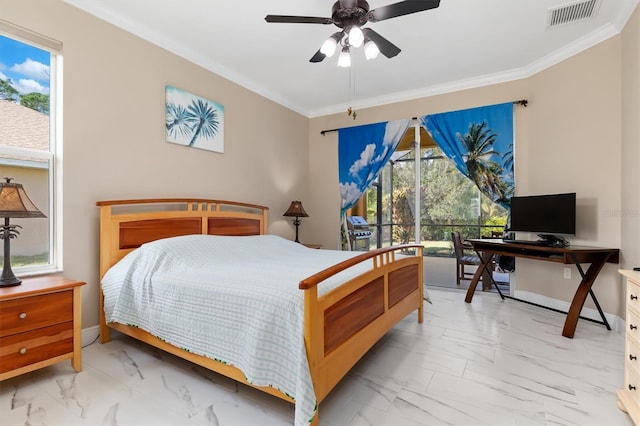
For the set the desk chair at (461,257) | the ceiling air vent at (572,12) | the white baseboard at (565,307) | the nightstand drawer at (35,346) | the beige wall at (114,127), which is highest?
the ceiling air vent at (572,12)

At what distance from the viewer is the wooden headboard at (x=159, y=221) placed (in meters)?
2.48

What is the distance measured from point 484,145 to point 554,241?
136 centimetres

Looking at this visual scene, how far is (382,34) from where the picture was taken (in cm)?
289

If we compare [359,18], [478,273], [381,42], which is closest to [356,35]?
[359,18]

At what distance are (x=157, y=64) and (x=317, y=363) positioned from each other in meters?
2.98

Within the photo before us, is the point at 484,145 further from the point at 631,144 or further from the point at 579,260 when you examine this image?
the point at 579,260

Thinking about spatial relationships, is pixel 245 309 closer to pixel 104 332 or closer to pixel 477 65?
pixel 104 332

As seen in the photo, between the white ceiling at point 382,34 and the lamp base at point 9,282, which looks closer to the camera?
the lamp base at point 9,282

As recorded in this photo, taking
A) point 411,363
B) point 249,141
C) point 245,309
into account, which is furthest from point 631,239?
point 249,141

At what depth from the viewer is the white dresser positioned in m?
1.52

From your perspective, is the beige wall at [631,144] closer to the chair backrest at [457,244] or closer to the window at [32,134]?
the chair backrest at [457,244]

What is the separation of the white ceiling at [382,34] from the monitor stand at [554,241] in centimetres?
186

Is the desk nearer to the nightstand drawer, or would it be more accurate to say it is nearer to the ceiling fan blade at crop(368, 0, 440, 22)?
the ceiling fan blade at crop(368, 0, 440, 22)

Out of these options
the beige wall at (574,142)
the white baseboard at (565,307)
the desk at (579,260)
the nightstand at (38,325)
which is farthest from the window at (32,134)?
the white baseboard at (565,307)
